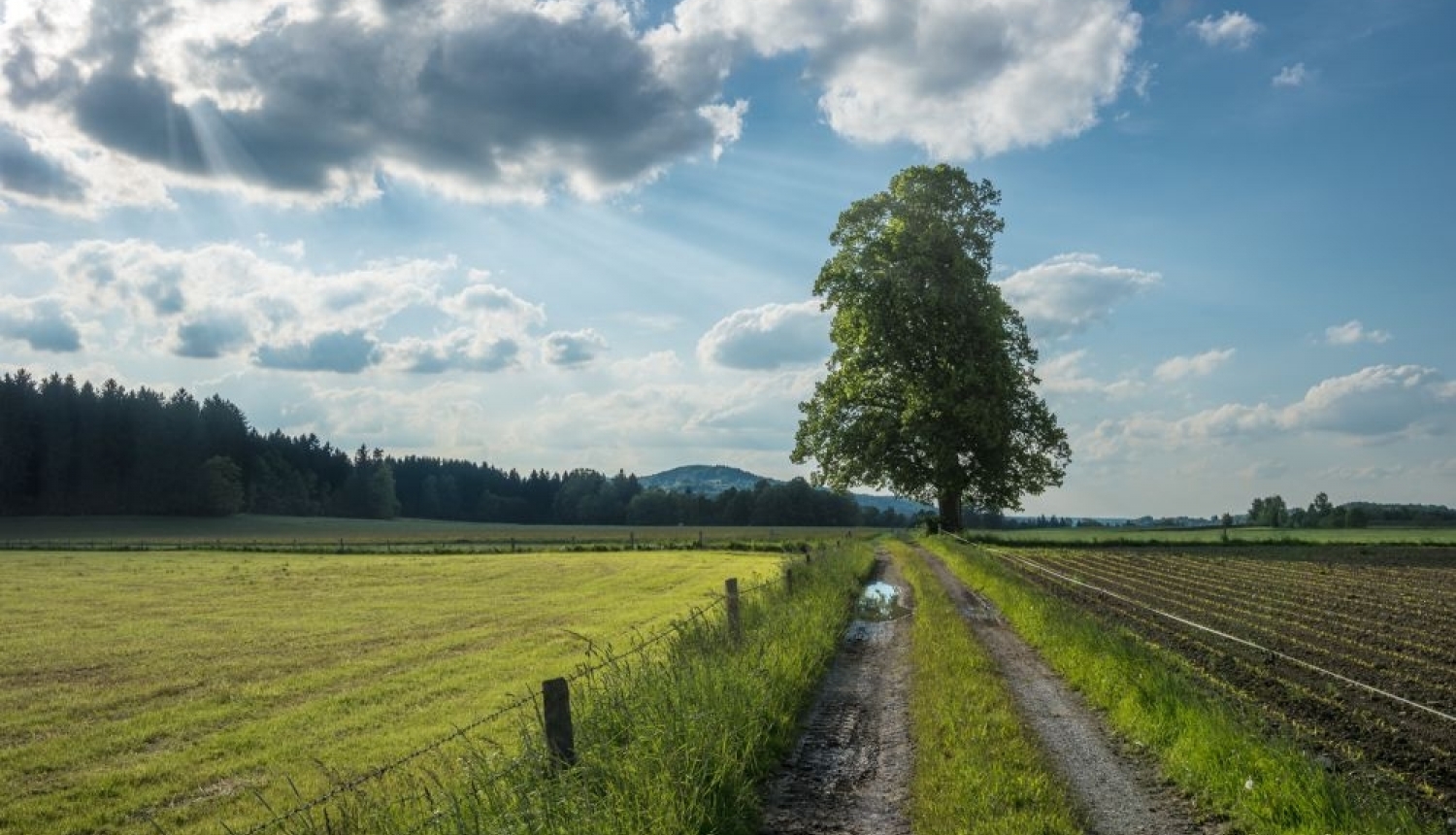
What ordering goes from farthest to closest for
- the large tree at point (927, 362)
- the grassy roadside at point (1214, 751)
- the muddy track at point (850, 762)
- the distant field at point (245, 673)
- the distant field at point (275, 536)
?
the distant field at point (275, 536) < the large tree at point (927, 362) < the distant field at point (245, 673) < the muddy track at point (850, 762) < the grassy roadside at point (1214, 751)

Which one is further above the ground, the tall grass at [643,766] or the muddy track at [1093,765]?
the tall grass at [643,766]

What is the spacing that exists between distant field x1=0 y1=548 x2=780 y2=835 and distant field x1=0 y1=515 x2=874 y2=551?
31213mm

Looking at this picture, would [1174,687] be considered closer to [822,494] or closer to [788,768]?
[788,768]

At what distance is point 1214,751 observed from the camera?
27.5 feet

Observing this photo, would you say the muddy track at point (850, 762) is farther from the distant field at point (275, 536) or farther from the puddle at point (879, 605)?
the distant field at point (275, 536)

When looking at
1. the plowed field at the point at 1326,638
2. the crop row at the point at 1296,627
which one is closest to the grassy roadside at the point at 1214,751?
the plowed field at the point at 1326,638

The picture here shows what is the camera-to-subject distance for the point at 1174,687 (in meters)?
10.2

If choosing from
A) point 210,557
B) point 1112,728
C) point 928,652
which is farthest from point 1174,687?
point 210,557

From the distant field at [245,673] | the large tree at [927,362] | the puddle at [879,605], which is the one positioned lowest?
the distant field at [245,673]

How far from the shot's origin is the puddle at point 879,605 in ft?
69.4

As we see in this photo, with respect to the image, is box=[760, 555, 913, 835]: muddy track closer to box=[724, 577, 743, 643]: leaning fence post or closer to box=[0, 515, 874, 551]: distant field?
box=[724, 577, 743, 643]: leaning fence post

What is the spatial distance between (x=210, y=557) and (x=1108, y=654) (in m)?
56.4

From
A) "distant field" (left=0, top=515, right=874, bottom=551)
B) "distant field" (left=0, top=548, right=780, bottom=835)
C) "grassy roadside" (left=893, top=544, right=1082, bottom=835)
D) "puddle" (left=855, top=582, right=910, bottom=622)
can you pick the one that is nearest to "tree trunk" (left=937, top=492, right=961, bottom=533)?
"distant field" (left=0, top=548, right=780, bottom=835)

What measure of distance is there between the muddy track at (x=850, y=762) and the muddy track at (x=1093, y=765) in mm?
1424
